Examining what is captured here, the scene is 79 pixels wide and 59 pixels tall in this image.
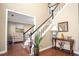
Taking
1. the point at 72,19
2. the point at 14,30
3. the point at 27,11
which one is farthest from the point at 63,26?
the point at 14,30

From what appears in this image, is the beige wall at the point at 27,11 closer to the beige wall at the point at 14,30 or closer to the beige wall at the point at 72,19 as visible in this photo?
A: the beige wall at the point at 14,30

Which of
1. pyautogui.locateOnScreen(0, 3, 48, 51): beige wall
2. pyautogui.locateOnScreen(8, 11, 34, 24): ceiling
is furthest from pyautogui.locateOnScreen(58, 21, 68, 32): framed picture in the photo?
pyautogui.locateOnScreen(8, 11, 34, 24): ceiling

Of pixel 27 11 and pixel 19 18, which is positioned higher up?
pixel 27 11

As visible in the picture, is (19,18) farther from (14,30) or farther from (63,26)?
(63,26)

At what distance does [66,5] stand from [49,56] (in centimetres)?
89

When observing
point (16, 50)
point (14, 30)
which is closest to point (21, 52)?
point (16, 50)

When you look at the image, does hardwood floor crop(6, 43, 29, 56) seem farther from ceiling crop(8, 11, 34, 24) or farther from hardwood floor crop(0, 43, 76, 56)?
ceiling crop(8, 11, 34, 24)

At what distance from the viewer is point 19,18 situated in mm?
1928

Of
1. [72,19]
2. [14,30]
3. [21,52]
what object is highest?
[72,19]

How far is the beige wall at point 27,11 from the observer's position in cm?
191

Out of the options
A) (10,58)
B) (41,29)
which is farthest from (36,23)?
(10,58)

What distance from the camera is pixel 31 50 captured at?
6.42 ft

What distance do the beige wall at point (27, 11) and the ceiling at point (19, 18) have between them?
0.24ft

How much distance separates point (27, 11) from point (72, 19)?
2.45ft
